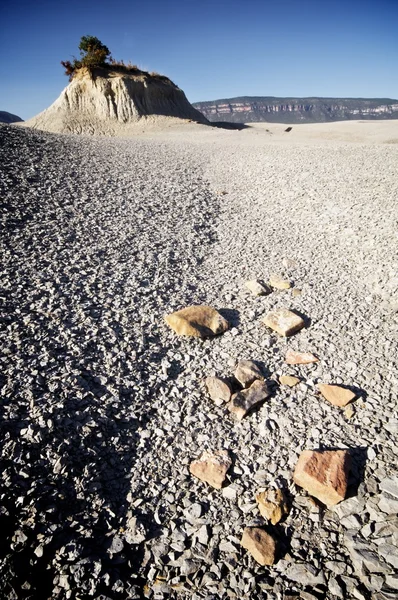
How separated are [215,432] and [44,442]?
1530mm

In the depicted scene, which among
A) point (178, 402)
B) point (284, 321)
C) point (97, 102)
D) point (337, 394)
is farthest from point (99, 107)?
point (337, 394)

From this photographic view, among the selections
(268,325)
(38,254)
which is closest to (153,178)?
(38,254)

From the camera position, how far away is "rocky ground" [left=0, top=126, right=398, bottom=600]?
2.09 m

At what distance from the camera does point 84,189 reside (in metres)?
8.27

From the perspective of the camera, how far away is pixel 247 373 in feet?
11.5

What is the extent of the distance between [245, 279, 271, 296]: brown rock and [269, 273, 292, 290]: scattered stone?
198 millimetres

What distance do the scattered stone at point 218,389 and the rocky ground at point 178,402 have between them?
10 cm

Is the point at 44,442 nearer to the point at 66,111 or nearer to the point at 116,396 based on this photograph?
the point at 116,396

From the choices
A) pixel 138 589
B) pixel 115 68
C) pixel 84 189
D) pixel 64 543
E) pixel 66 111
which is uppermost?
pixel 115 68

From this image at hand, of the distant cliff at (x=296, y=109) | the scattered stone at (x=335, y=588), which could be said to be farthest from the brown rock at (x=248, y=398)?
the distant cliff at (x=296, y=109)

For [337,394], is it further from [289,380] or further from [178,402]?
[178,402]

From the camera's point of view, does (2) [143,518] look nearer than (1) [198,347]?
Yes

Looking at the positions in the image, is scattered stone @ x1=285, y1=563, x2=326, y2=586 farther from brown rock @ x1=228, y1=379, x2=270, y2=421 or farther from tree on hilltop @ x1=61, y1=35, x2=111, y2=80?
tree on hilltop @ x1=61, y1=35, x2=111, y2=80

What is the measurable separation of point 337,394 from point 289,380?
1.65ft
